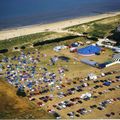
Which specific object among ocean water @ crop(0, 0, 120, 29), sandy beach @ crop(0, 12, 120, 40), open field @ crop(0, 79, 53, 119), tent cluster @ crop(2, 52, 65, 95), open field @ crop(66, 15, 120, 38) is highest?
ocean water @ crop(0, 0, 120, 29)

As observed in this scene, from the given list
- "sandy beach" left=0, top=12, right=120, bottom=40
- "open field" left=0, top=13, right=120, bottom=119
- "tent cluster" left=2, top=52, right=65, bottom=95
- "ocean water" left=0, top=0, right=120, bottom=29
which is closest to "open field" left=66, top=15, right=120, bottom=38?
"sandy beach" left=0, top=12, right=120, bottom=40

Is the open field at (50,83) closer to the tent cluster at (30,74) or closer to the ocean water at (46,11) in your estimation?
the tent cluster at (30,74)

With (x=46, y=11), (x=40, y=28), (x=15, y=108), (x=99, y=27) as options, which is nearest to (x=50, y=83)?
(x=15, y=108)

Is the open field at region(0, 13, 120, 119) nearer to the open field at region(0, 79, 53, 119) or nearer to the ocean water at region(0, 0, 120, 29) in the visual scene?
the open field at region(0, 79, 53, 119)

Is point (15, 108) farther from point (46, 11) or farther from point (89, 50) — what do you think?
point (46, 11)

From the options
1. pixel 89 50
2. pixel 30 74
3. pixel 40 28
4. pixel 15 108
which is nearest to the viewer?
pixel 15 108

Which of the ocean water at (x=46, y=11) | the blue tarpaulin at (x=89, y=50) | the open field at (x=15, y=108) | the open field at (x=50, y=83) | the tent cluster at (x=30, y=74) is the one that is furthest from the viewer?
the ocean water at (x=46, y=11)

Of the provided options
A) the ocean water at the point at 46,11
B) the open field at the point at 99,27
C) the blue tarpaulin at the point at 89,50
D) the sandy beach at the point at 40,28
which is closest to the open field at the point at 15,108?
the blue tarpaulin at the point at 89,50

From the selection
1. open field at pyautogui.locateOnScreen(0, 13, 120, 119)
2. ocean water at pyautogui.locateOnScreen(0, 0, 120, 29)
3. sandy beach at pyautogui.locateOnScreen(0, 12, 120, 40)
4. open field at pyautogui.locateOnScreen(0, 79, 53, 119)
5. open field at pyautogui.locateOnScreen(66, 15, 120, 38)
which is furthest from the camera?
ocean water at pyautogui.locateOnScreen(0, 0, 120, 29)

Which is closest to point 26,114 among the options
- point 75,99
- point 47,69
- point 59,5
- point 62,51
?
point 75,99
